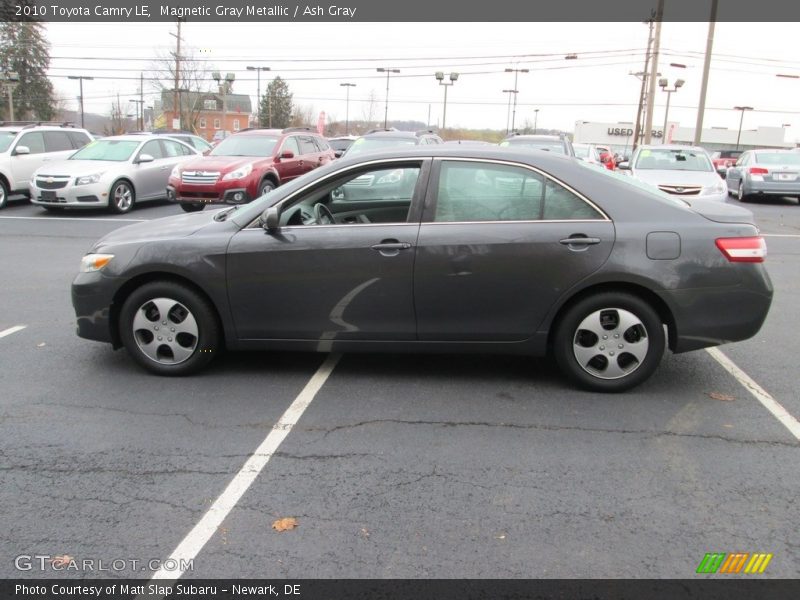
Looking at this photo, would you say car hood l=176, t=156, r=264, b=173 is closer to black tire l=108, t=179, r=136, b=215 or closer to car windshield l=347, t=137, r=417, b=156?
black tire l=108, t=179, r=136, b=215

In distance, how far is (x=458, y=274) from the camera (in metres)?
4.24

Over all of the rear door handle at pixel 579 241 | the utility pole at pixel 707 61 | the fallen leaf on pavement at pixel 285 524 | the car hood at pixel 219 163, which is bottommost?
the fallen leaf on pavement at pixel 285 524

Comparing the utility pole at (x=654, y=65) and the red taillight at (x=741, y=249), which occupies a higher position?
the utility pole at (x=654, y=65)

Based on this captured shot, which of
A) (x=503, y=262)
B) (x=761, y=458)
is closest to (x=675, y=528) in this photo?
(x=761, y=458)

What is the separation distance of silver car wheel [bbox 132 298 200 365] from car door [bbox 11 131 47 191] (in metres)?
12.6

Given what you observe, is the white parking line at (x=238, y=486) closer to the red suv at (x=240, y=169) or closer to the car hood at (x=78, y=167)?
the red suv at (x=240, y=169)

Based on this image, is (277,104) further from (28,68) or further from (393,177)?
(393,177)

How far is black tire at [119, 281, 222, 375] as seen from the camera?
4484 mm

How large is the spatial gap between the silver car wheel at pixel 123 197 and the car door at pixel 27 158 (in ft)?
8.55

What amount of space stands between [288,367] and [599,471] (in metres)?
2.40

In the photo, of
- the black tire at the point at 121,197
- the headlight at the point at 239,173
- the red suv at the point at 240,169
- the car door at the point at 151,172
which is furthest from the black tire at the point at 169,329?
the car door at the point at 151,172

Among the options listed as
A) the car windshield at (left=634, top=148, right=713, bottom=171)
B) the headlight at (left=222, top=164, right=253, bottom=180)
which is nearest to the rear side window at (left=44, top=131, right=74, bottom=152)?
the headlight at (left=222, top=164, right=253, bottom=180)

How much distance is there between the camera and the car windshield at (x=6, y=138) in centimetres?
1494

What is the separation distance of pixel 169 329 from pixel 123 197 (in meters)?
11.0
